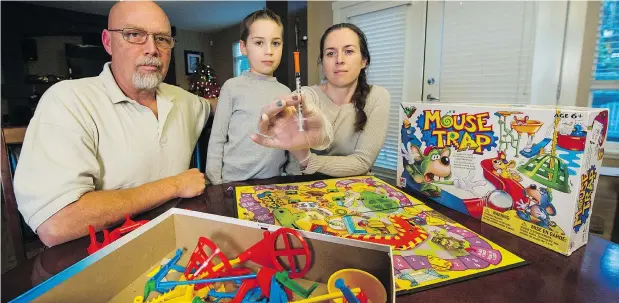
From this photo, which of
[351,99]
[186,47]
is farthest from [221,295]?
[186,47]

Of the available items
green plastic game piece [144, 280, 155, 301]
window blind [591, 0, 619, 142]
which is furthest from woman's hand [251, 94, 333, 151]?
window blind [591, 0, 619, 142]

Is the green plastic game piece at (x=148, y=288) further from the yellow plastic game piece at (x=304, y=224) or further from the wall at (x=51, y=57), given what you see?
the wall at (x=51, y=57)

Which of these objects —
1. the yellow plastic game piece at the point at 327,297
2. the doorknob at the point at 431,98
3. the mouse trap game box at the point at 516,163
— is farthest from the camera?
the doorknob at the point at 431,98

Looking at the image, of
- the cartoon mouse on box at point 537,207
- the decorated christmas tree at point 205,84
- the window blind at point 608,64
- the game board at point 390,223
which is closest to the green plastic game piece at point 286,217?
the game board at point 390,223

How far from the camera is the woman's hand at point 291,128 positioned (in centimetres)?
80

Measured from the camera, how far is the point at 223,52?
6.97 metres

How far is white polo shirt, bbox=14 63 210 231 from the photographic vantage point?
2.45ft

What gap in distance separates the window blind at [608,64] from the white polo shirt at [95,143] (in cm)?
227

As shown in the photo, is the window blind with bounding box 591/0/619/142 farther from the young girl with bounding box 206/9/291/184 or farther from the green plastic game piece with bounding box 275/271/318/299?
the green plastic game piece with bounding box 275/271/318/299

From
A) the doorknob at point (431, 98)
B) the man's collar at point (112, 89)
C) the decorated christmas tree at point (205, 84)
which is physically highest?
the decorated christmas tree at point (205, 84)

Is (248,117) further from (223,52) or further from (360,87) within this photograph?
(223,52)

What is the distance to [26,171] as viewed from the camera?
Result: 2.51ft

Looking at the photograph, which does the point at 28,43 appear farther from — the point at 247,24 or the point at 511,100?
the point at 511,100

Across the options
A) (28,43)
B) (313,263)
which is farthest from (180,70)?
(313,263)
